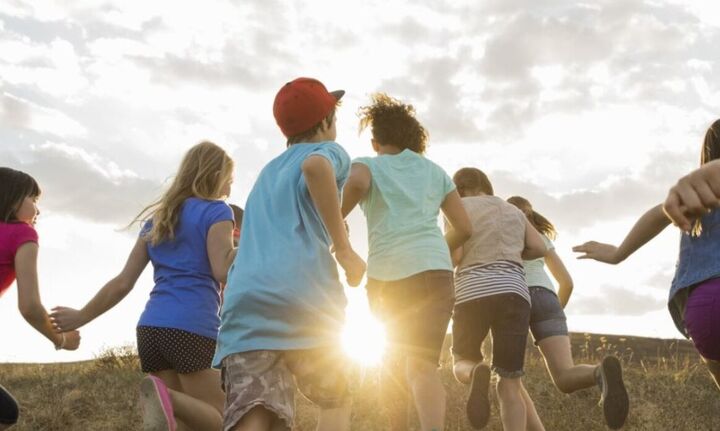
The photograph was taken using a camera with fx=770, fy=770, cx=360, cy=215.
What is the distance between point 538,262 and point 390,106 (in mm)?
1866

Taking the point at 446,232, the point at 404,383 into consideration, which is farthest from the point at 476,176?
the point at 404,383

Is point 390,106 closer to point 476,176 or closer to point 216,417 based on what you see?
point 476,176

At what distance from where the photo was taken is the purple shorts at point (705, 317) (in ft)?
9.70

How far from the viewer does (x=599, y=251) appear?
2.96 metres

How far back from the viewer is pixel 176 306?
399 centimetres

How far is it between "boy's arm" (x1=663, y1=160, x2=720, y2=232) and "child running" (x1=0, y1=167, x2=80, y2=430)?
3465mm

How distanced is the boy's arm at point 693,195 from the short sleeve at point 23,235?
3541mm

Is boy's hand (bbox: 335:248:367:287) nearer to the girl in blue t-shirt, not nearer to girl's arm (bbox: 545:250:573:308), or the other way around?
the girl in blue t-shirt

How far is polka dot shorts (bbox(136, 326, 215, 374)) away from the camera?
3.95 m

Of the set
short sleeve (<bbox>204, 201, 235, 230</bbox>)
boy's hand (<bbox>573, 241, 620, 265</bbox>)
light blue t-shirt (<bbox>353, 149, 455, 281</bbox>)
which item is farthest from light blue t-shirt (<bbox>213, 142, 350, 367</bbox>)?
light blue t-shirt (<bbox>353, 149, 455, 281</bbox>)

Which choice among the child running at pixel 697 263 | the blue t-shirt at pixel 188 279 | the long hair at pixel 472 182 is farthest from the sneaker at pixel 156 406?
the long hair at pixel 472 182

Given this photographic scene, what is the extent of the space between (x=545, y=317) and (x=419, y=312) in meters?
1.59

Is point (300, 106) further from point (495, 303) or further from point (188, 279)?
point (495, 303)

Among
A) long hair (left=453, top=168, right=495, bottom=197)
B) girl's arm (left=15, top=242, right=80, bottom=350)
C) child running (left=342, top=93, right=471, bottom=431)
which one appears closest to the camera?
girl's arm (left=15, top=242, right=80, bottom=350)
